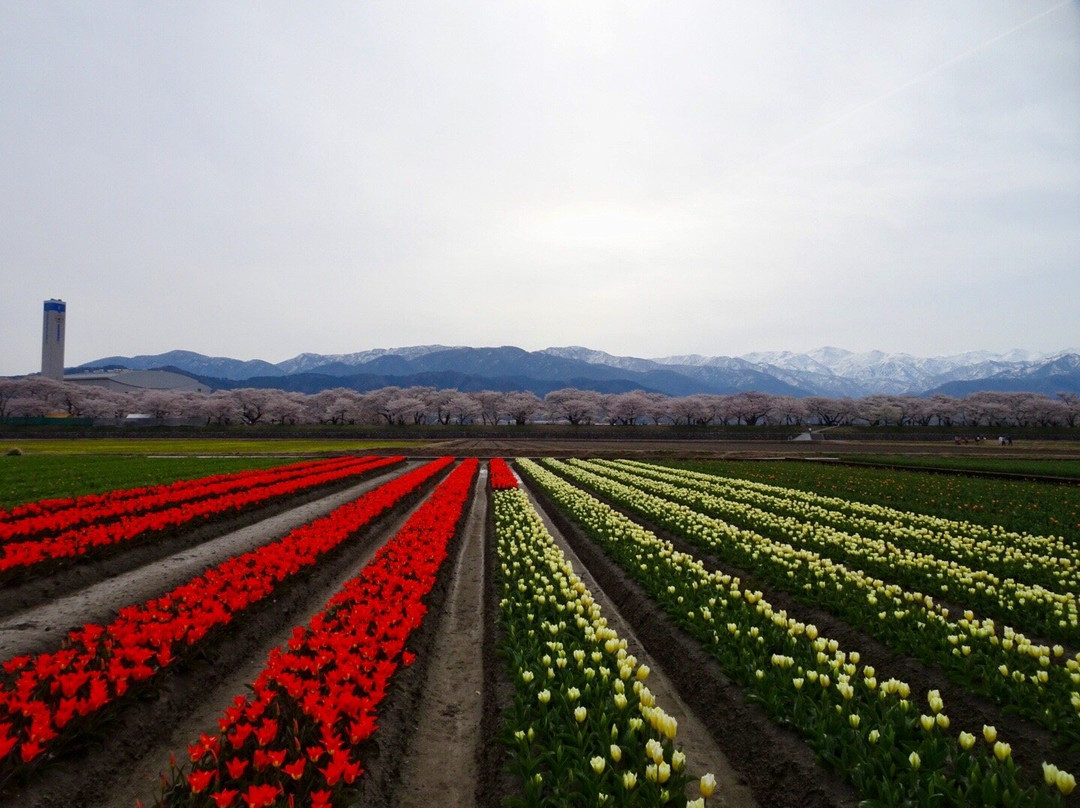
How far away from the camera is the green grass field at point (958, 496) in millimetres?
15456

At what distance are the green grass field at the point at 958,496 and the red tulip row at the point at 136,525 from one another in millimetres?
21494

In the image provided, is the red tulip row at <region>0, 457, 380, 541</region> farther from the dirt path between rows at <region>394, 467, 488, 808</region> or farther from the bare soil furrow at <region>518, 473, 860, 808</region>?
the bare soil furrow at <region>518, 473, 860, 808</region>

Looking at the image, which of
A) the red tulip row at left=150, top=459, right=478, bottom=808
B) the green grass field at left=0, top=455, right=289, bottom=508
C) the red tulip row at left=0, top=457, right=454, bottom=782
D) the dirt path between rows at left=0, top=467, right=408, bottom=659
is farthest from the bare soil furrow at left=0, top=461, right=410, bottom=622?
the green grass field at left=0, top=455, right=289, bottom=508

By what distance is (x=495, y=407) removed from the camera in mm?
136375

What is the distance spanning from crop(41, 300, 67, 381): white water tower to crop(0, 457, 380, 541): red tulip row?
198m

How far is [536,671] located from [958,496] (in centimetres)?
2083

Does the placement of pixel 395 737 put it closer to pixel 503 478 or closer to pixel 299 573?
pixel 299 573

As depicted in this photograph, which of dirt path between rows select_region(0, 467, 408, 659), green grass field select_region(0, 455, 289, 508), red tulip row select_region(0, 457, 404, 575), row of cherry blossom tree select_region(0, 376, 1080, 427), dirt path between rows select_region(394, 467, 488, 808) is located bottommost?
dirt path between rows select_region(394, 467, 488, 808)

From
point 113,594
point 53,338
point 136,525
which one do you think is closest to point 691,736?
point 113,594

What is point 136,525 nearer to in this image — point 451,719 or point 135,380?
point 451,719

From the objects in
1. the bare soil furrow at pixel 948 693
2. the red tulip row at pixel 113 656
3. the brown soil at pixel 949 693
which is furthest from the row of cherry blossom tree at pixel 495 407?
the bare soil furrow at pixel 948 693

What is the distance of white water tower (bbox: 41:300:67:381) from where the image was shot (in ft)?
544

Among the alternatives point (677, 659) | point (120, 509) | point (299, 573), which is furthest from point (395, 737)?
point (120, 509)

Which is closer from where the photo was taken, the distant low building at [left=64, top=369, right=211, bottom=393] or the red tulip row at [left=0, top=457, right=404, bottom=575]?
the red tulip row at [left=0, top=457, right=404, bottom=575]
